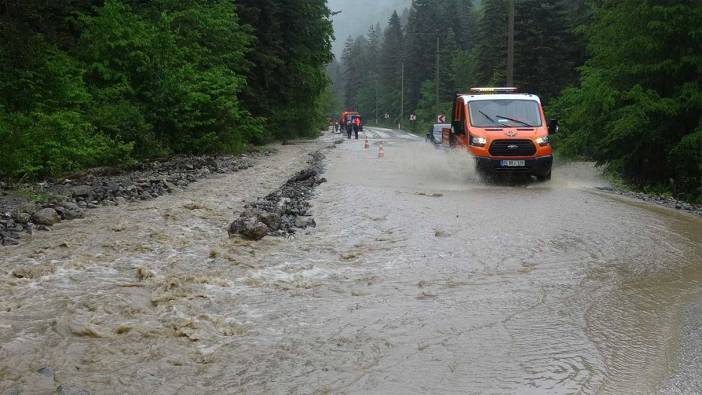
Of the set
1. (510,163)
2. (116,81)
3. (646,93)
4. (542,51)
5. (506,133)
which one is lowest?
(510,163)

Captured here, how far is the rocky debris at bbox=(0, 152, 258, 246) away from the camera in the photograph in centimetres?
941

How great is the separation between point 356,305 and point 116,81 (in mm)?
16426

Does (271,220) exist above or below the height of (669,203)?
above

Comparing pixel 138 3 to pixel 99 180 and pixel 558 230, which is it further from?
pixel 558 230

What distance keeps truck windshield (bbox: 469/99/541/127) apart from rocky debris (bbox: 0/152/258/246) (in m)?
7.29

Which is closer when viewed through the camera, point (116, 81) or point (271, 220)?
point (271, 220)

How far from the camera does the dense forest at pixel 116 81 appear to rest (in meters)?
15.1

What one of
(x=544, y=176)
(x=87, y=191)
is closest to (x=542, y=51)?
(x=544, y=176)

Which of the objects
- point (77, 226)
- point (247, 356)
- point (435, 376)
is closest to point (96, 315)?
point (247, 356)

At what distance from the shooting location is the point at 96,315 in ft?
18.3

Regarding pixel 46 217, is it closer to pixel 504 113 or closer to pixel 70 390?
pixel 70 390

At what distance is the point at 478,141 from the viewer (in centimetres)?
1520

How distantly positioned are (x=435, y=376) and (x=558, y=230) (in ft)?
19.2

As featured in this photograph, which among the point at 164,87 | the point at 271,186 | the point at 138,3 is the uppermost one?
the point at 138,3
